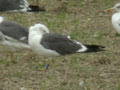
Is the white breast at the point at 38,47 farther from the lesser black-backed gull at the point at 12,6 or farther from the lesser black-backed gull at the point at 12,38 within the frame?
the lesser black-backed gull at the point at 12,6

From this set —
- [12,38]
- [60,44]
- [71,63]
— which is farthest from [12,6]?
[60,44]

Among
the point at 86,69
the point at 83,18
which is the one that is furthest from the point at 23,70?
the point at 83,18

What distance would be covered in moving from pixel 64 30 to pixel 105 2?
238 cm

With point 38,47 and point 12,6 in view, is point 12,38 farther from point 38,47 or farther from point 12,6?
point 12,6

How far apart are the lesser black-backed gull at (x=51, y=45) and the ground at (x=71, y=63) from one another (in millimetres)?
239

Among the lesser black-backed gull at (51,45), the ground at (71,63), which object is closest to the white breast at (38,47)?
the lesser black-backed gull at (51,45)

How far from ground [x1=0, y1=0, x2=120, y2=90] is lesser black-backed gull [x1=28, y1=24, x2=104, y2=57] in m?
0.24

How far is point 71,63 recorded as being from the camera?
20.4ft

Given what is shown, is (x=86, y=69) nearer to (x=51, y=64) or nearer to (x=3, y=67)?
(x=51, y=64)

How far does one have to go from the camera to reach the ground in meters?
5.37

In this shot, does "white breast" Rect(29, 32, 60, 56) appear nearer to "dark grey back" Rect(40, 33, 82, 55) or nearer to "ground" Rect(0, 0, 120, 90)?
"dark grey back" Rect(40, 33, 82, 55)

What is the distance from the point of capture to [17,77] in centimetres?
561

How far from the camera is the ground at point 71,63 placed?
5.37 meters

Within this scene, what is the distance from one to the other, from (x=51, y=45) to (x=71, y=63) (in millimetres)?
481
